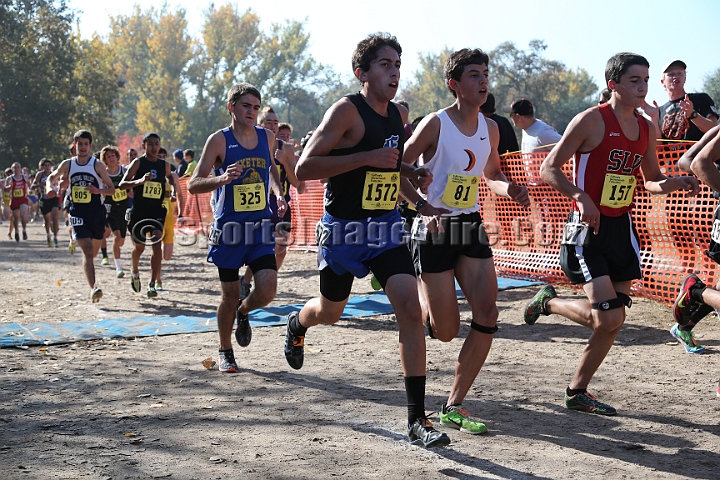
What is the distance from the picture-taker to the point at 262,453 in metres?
4.08

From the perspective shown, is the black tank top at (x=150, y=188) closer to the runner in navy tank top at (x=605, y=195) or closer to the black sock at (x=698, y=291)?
the runner in navy tank top at (x=605, y=195)

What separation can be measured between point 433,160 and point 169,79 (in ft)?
266

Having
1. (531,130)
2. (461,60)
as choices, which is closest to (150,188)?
(531,130)

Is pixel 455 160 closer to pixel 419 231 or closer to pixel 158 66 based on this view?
pixel 419 231

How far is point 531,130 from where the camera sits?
1041cm

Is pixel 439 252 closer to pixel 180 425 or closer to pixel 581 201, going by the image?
pixel 581 201

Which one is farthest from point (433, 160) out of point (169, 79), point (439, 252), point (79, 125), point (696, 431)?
point (169, 79)

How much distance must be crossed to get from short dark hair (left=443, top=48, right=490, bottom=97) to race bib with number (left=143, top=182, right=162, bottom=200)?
23.5 ft

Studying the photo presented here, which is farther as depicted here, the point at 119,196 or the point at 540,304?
the point at 119,196

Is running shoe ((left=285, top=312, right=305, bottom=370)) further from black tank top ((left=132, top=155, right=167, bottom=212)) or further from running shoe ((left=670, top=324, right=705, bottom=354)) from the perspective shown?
black tank top ((left=132, top=155, right=167, bottom=212))

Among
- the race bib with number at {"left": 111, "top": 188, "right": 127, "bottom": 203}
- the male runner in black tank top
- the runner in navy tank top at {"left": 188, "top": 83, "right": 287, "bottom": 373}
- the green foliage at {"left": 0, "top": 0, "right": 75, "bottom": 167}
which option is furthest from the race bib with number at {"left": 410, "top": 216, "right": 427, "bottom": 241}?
the green foliage at {"left": 0, "top": 0, "right": 75, "bottom": 167}

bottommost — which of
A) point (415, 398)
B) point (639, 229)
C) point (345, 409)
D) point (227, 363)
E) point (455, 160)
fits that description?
point (345, 409)

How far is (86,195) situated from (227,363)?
5.43 meters

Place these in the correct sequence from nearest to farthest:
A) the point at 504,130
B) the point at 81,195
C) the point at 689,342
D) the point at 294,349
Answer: the point at 294,349 < the point at 689,342 < the point at 504,130 < the point at 81,195
